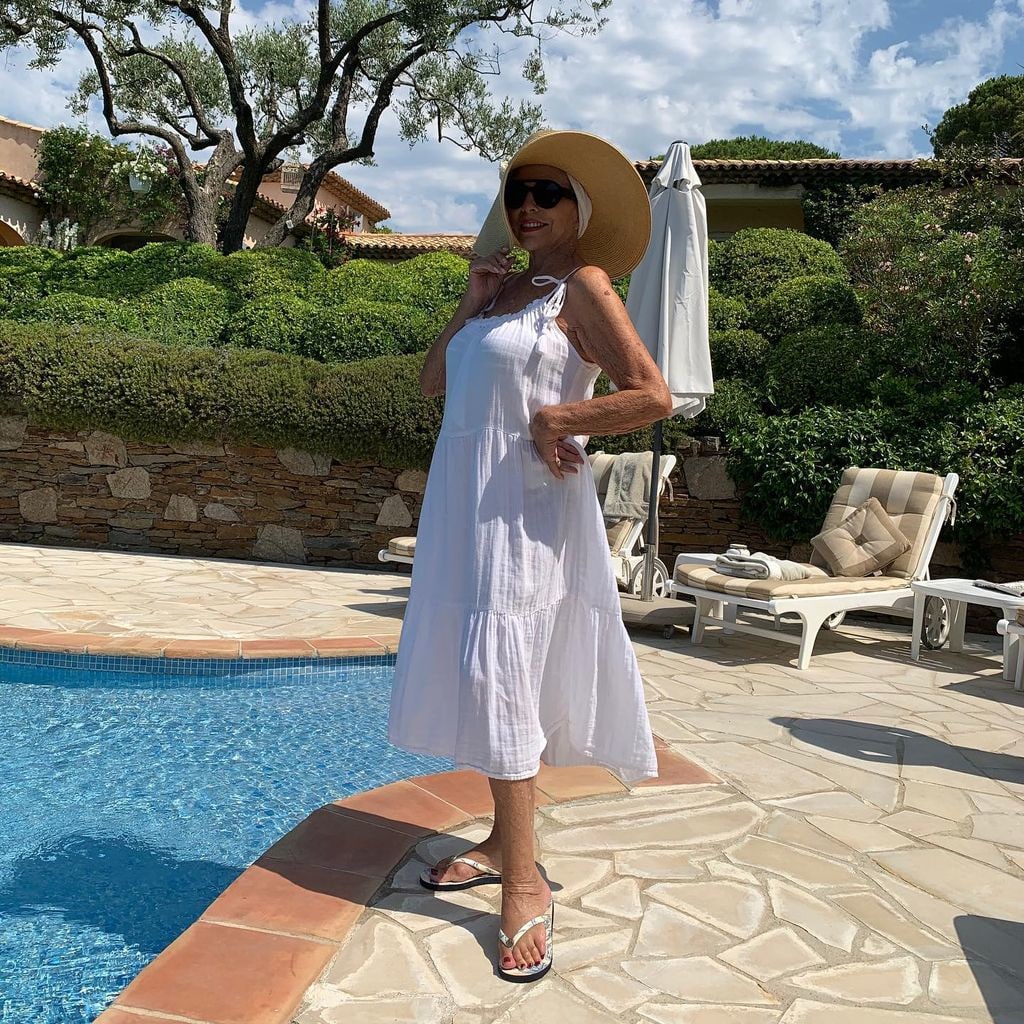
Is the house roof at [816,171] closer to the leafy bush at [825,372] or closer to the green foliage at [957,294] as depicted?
the green foliage at [957,294]

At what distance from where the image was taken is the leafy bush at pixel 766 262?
38.0 feet

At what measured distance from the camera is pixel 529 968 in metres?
2.04

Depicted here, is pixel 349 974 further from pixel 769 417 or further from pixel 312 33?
pixel 312 33

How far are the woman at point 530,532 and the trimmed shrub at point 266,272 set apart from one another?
1071cm

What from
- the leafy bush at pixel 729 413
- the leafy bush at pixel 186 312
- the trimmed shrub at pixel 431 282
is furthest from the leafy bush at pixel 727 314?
the leafy bush at pixel 186 312

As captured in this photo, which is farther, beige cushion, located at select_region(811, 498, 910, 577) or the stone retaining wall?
the stone retaining wall

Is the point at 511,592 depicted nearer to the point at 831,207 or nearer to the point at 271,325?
the point at 271,325

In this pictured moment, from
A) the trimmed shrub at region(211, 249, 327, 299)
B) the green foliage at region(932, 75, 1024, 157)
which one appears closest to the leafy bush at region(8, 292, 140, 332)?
the trimmed shrub at region(211, 249, 327, 299)

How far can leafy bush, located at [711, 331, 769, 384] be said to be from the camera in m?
9.78

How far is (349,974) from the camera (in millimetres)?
2035

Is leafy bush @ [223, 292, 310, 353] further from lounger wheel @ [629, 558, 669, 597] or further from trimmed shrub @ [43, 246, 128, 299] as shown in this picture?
lounger wheel @ [629, 558, 669, 597]

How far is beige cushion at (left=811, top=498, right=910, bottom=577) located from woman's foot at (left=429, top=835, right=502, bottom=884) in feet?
14.2

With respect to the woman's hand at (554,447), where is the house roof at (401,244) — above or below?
above

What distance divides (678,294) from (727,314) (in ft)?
16.9
